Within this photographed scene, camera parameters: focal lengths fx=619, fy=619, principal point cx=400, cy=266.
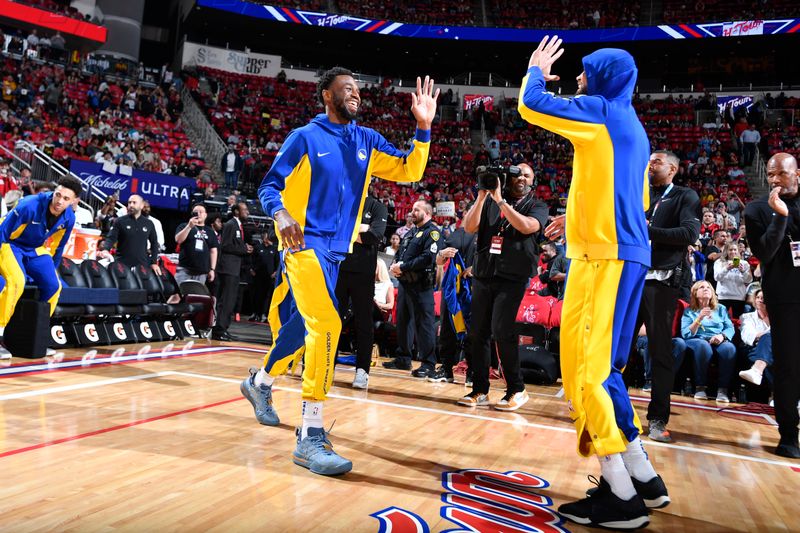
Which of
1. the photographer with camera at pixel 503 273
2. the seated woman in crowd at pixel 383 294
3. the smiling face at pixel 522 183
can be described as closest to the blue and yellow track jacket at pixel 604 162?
the photographer with camera at pixel 503 273

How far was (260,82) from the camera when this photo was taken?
2595 centimetres

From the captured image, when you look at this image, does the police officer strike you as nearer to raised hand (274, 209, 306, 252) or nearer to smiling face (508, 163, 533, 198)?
smiling face (508, 163, 533, 198)

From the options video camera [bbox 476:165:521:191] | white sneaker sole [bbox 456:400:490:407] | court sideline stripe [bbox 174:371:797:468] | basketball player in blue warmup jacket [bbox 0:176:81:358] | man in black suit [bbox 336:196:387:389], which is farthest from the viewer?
man in black suit [bbox 336:196:387:389]

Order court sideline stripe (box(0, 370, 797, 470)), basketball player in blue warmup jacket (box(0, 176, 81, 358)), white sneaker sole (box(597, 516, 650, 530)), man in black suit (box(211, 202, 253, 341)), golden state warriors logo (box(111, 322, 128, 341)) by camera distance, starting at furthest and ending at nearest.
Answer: man in black suit (box(211, 202, 253, 341)) → golden state warriors logo (box(111, 322, 128, 341)) → basketball player in blue warmup jacket (box(0, 176, 81, 358)) → court sideline stripe (box(0, 370, 797, 470)) → white sneaker sole (box(597, 516, 650, 530))

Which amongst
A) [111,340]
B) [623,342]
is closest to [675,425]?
[623,342]

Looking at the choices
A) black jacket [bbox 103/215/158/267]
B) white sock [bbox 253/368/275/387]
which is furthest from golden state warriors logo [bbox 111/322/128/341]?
white sock [bbox 253/368/275/387]

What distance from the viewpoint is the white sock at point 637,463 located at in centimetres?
261

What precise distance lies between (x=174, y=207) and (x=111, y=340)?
9909 millimetres

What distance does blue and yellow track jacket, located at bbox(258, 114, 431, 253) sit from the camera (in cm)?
307

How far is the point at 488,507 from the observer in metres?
2.47

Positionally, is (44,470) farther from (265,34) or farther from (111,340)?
(265,34)

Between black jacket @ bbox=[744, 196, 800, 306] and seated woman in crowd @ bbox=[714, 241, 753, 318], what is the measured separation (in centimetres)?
435

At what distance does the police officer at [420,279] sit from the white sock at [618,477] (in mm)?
4143

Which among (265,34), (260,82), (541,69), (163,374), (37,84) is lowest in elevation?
(163,374)
